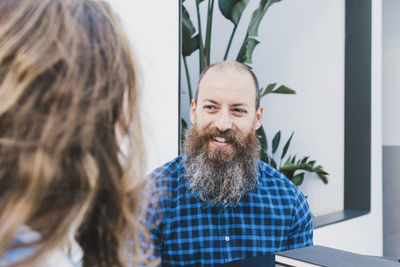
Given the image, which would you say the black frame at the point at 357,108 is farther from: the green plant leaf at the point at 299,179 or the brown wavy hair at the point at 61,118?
the brown wavy hair at the point at 61,118

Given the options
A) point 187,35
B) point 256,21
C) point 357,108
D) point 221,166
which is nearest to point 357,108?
point 357,108

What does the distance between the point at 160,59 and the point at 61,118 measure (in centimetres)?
96

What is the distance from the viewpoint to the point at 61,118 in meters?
0.35

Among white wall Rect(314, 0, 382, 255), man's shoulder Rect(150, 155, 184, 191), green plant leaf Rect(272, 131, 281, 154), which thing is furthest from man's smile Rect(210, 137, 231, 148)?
white wall Rect(314, 0, 382, 255)

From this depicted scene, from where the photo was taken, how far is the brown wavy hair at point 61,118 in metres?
0.34

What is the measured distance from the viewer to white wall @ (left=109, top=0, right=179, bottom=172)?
3.91ft

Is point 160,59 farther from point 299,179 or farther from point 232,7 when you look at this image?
point 299,179

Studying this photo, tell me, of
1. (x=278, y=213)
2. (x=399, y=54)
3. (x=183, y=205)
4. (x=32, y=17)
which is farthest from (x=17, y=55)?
(x=399, y=54)

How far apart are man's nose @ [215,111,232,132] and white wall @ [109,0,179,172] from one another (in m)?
0.21

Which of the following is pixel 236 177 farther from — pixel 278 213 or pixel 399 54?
pixel 399 54

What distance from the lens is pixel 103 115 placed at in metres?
0.38

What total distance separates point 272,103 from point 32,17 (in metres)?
2.50

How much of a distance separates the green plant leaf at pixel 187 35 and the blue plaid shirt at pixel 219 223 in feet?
3.06

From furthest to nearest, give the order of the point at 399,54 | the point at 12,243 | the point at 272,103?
1. the point at 399,54
2. the point at 272,103
3. the point at 12,243
